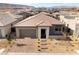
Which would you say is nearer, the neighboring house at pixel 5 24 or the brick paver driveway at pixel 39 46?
the neighboring house at pixel 5 24

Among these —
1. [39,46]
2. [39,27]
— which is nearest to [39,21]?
[39,27]

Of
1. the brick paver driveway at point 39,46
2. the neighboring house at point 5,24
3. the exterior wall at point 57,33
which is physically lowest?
the brick paver driveway at point 39,46

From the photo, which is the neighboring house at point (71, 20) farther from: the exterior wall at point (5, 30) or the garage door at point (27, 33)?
the exterior wall at point (5, 30)

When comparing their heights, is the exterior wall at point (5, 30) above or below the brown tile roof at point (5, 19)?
below

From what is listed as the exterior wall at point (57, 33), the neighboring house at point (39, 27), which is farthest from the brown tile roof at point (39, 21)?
the exterior wall at point (57, 33)

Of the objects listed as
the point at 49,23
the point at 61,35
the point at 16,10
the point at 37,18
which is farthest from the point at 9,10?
the point at 61,35
